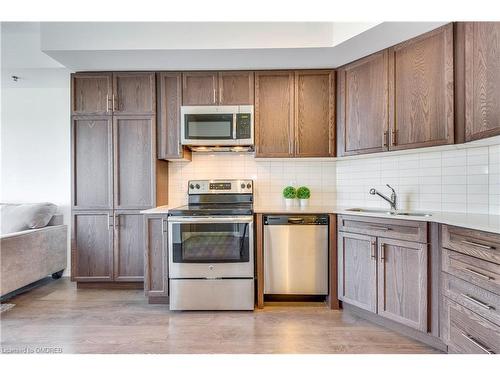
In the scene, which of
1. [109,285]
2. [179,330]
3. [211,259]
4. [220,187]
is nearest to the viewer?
[179,330]

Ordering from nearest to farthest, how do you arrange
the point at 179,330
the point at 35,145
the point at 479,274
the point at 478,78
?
the point at 479,274, the point at 478,78, the point at 179,330, the point at 35,145

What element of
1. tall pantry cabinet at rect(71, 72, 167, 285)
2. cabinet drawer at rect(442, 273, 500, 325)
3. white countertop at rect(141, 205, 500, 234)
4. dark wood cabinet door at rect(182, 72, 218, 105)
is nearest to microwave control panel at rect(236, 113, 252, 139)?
dark wood cabinet door at rect(182, 72, 218, 105)

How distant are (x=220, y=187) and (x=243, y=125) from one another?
2.35 feet

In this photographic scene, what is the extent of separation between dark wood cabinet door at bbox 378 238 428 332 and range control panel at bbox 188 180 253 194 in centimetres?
141

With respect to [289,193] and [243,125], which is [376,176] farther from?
[243,125]

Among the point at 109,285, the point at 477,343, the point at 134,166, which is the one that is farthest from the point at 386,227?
the point at 109,285

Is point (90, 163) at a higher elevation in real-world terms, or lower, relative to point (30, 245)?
higher

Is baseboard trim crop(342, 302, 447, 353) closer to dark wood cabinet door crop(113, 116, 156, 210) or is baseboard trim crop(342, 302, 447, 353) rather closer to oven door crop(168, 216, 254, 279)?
oven door crop(168, 216, 254, 279)

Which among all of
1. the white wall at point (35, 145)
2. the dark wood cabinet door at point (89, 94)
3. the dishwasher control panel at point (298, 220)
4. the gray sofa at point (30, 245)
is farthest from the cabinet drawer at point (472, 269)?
the white wall at point (35, 145)

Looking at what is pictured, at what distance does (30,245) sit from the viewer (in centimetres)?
273

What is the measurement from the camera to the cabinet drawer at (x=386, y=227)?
1882 mm

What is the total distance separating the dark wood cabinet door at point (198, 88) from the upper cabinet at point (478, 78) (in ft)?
6.36
